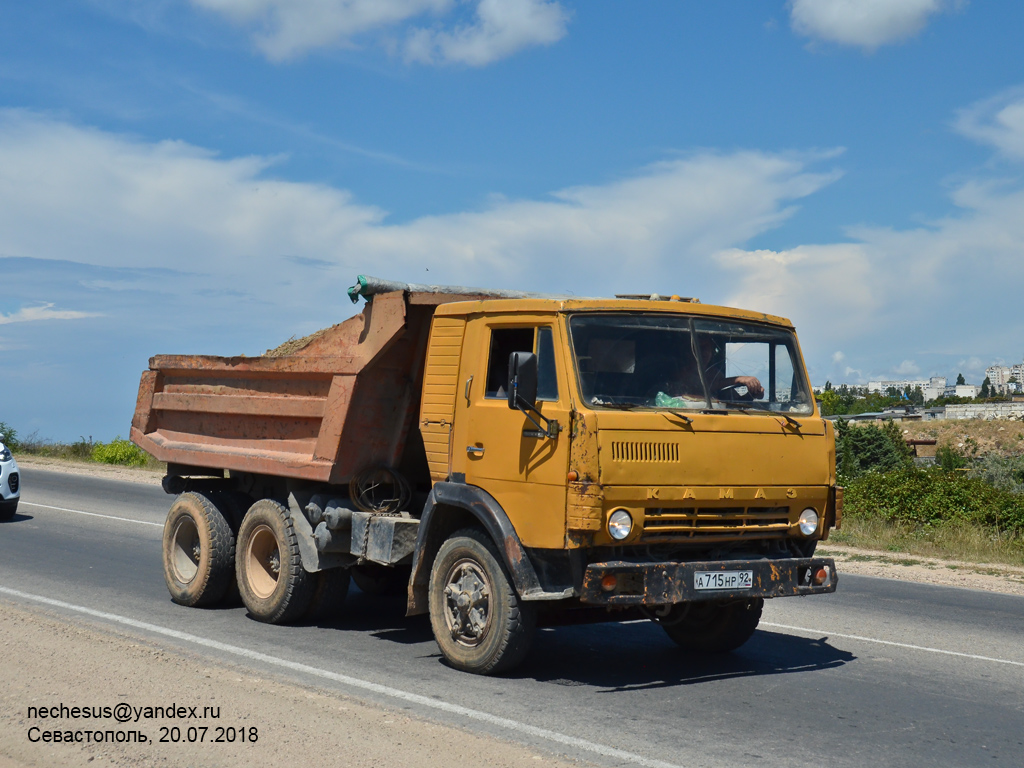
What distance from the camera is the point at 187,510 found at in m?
9.50

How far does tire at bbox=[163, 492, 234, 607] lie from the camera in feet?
29.9

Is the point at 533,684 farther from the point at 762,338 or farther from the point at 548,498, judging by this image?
the point at 762,338

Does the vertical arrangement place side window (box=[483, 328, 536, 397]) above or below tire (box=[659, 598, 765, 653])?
above

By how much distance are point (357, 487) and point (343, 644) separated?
120 cm

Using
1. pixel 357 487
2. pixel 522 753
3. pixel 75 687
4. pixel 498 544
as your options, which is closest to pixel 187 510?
pixel 357 487

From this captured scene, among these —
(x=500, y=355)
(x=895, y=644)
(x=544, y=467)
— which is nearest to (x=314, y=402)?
(x=500, y=355)

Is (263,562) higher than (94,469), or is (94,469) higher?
(94,469)

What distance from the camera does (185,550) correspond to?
9.69m

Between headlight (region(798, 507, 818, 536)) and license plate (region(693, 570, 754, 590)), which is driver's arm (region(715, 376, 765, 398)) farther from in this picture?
license plate (region(693, 570, 754, 590))

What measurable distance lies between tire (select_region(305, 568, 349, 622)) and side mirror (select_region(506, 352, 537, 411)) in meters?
2.98

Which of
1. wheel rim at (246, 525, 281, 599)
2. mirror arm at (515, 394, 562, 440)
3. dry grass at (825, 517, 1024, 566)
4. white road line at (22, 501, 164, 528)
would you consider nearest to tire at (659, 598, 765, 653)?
mirror arm at (515, 394, 562, 440)

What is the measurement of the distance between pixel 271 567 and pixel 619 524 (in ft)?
12.8

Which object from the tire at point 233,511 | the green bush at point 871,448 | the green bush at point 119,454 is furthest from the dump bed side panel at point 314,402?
the green bush at point 871,448

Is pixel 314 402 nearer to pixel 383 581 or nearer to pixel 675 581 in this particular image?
pixel 383 581
